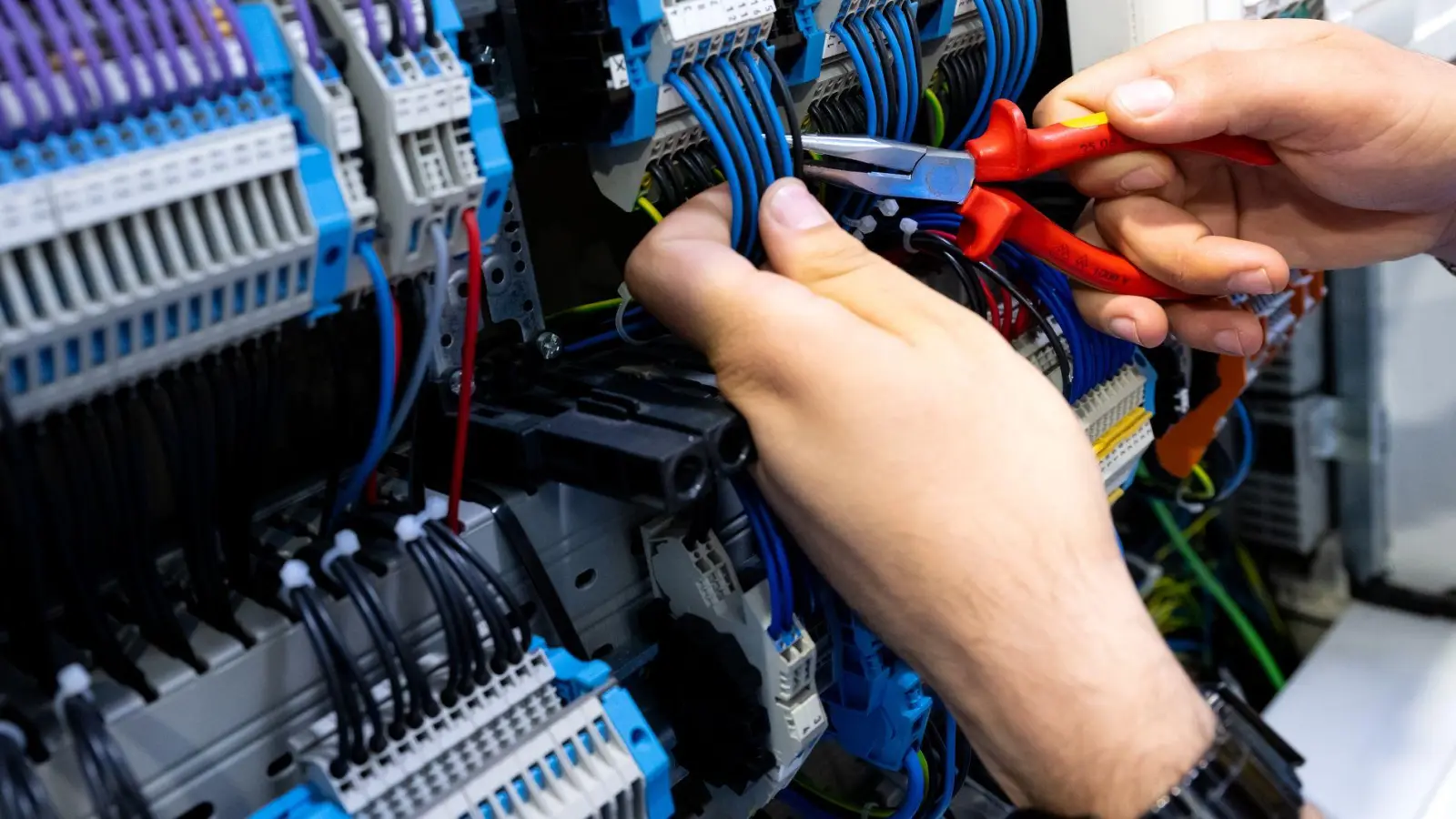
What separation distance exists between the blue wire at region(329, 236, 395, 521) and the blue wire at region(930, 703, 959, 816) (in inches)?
21.7

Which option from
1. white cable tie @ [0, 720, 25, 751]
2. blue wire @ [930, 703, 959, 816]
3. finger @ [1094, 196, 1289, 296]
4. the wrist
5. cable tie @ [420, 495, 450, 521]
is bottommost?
blue wire @ [930, 703, 959, 816]

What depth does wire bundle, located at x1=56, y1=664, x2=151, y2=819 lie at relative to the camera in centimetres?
48

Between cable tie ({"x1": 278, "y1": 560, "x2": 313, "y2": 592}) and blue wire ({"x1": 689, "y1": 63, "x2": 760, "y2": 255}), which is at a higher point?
blue wire ({"x1": 689, "y1": 63, "x2": 760, "y2": 255})

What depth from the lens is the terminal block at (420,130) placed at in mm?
542

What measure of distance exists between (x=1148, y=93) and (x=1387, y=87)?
0.24 m

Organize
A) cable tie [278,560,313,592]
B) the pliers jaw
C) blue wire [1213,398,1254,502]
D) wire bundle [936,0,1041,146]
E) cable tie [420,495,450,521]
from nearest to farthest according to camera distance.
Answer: cable tie [278,560,313,592] → cable tie [420,495,450,521] → the pliers jaw → wire bundle [936,0,1041,146] → blue wire [1213,398,1254,502]

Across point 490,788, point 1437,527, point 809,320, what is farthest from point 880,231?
point 1437,527

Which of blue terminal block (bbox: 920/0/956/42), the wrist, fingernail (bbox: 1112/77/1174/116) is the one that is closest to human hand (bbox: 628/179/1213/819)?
the wrist

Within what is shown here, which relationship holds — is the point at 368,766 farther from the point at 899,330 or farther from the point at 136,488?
the point at 899,330

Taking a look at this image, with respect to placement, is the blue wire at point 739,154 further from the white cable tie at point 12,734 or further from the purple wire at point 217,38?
the white cable tie at point 12,734

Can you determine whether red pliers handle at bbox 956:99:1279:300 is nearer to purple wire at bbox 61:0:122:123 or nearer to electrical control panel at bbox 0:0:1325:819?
electrical control panel at bbox 0:0:1325:819

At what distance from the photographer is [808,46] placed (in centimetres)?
83

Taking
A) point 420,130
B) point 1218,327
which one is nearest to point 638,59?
point 420,130

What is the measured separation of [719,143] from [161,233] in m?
0.36
